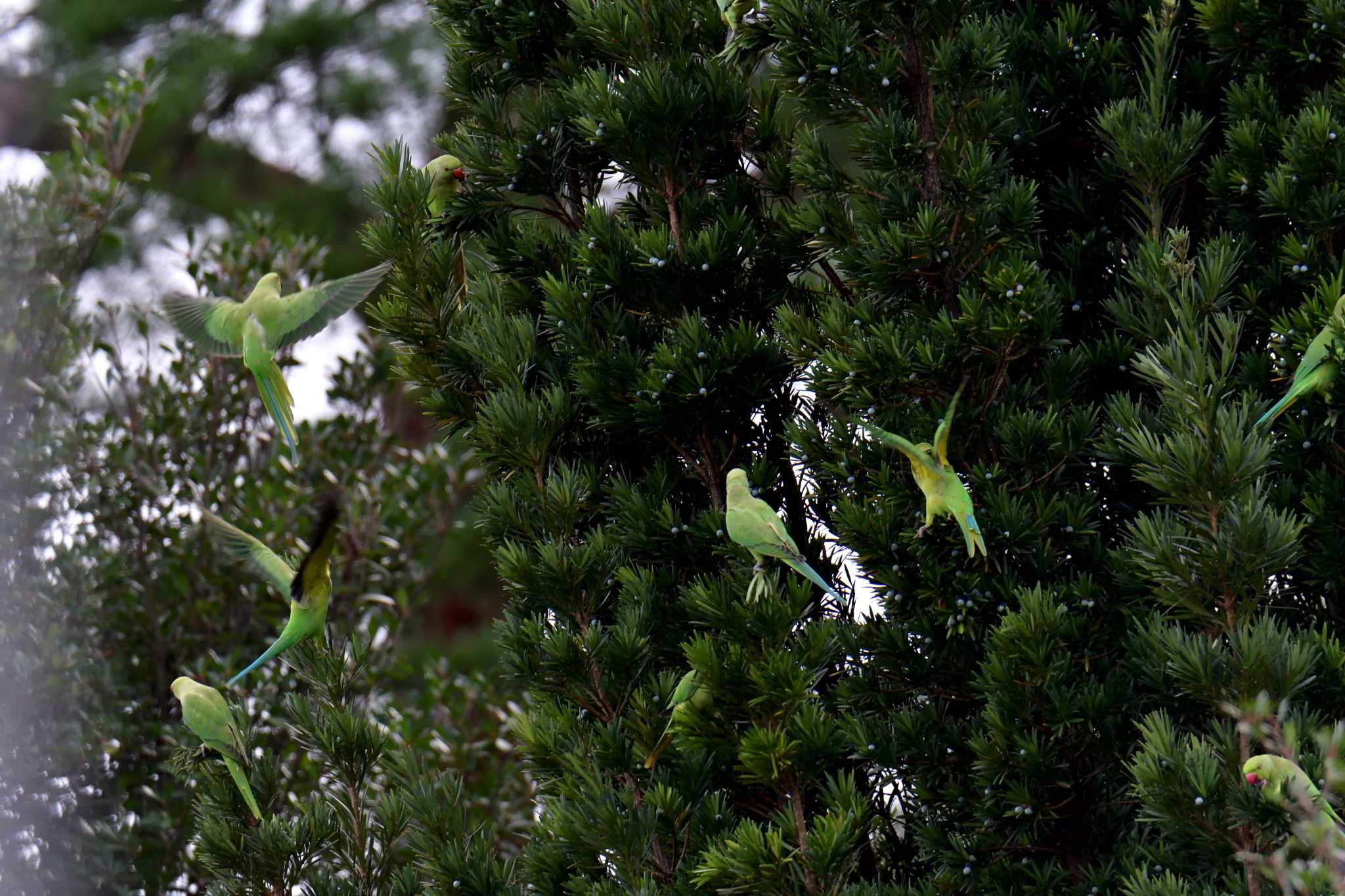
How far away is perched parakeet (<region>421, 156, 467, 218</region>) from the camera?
3719 mm

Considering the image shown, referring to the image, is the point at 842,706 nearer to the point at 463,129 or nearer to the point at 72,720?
the point at 463,129

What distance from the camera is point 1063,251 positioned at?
11.3 ft

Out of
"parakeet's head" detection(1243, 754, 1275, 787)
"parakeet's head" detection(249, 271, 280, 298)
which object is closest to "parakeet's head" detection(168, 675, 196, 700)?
"parakeet's head" detection(249, 271, 280, 298)

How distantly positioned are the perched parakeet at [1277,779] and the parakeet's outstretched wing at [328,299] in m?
2.26

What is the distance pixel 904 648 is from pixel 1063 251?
1.11 meters

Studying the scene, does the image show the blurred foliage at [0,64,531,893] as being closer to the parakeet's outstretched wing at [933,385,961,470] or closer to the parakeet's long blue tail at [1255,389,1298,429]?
the parakeet's outstretched wing at [933,385,961,470]

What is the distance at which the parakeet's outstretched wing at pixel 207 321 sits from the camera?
3707mm

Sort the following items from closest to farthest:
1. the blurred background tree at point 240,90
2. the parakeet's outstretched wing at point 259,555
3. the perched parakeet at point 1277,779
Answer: the perched parakeet at point 1277,779 → the parakeet's outstretched wing at point 259,555 → the blurred background tree at point 240,90

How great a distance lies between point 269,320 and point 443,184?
0.60 metres

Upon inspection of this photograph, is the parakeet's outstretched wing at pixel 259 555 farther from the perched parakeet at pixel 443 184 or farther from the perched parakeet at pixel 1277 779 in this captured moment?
the perched parakeet at pixel 1277 779

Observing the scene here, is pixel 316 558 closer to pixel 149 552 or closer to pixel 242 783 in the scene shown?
pixel 242 783

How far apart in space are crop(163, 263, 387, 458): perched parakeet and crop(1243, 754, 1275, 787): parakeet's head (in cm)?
225

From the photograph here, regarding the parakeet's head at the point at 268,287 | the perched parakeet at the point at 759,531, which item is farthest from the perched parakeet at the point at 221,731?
the perched parakeet at the point at 759,531

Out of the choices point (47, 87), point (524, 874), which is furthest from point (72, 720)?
point (47, 87)
